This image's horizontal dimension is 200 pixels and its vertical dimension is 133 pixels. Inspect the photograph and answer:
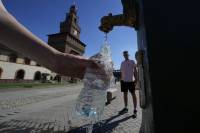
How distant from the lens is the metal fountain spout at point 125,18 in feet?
4.93

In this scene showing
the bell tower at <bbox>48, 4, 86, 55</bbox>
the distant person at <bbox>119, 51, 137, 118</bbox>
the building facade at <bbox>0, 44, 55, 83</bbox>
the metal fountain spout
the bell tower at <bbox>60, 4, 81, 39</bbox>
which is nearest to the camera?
the metal fountain spout

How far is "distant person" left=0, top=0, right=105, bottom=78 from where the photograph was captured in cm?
99

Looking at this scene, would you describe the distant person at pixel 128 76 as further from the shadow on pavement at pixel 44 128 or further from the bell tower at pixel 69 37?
the bell tower at pixel 69 37

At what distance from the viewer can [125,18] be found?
172 centimetres

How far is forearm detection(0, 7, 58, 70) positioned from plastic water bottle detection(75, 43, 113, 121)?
22 centimetres

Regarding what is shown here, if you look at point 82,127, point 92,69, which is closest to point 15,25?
point 92,69

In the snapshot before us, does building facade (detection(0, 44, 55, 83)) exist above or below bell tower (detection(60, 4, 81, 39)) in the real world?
below

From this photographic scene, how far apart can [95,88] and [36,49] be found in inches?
16.2

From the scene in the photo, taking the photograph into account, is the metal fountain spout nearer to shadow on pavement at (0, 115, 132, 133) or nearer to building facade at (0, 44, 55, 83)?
shadow on pavement at (0, 115, 132, 133)

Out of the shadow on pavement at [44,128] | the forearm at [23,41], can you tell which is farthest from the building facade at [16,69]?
the forearm at [23,41]

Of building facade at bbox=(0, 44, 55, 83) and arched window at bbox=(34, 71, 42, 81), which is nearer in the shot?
building facade at bbox=(0, 44, 55, 83)

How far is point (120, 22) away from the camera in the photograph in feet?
5.95

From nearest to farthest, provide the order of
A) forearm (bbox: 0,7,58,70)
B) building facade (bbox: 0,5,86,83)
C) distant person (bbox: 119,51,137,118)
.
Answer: forearm (bbox: 0,7,58,70), distant person (bbox: 119,51,137,118), building facade (bbox: 0,5,86,83)

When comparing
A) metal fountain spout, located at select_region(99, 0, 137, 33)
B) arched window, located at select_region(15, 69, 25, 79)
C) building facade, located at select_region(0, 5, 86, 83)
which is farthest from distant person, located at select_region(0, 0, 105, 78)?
arched window, located at select_region(15, 69, 25, 79)
